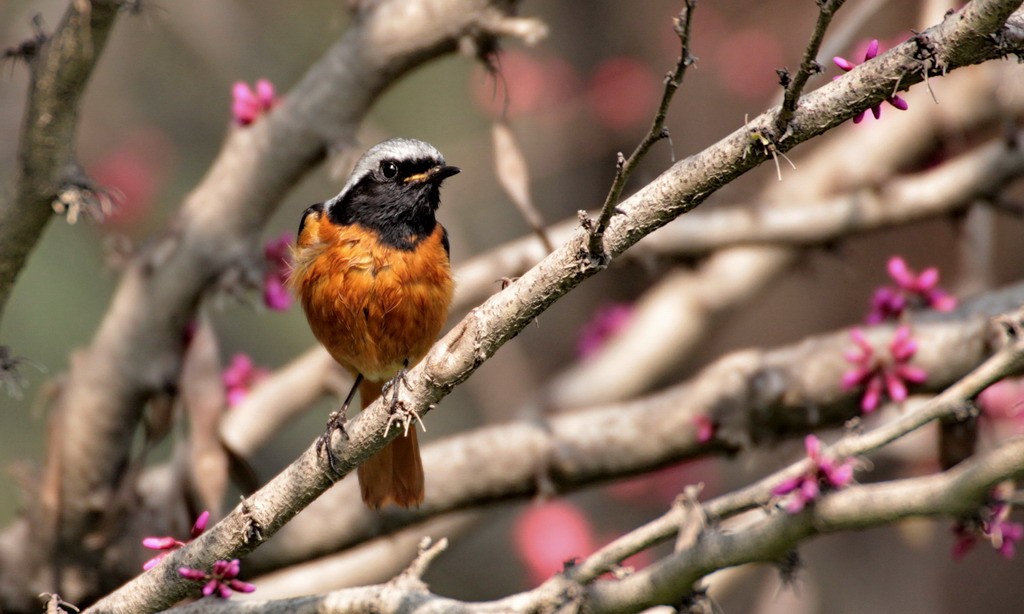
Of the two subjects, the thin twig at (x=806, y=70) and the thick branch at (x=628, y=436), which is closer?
the thin twig at (x=806, y=70)

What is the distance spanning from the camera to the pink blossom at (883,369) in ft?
12.1

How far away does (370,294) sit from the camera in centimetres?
354

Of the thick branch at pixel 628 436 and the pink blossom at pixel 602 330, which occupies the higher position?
the pink blossom at pixel 602 330

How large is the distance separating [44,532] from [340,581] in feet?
3.68

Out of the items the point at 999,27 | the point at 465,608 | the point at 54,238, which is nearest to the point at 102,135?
the point at 54,238

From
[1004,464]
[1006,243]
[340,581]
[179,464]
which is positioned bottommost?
[1004,464]

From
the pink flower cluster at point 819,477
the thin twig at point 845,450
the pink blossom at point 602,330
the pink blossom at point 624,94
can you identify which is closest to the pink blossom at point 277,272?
the pink blossom at point 602,330

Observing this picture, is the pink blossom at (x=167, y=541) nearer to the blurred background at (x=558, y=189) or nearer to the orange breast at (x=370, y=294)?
the orange breast at (x=370, y=294)

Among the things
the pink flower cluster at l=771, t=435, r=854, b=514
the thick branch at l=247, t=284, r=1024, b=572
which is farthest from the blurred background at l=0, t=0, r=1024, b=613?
the pink flower cluster at l=771, t=435, r=854, b=514

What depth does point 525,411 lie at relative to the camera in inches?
187

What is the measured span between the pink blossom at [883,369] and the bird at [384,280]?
1443 millimetres

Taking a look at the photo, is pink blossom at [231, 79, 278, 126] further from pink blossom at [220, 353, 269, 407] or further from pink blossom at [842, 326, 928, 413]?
pink blossom at [842, 326, 928, 413]

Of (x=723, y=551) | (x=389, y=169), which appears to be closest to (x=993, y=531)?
(x=723, y=551)

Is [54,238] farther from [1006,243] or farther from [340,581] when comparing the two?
[1006,243]
